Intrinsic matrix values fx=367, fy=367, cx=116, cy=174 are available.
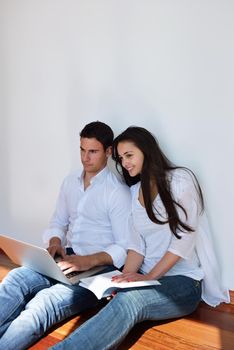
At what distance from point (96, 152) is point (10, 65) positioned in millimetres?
1022

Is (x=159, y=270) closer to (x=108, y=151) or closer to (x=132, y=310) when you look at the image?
(x=132, y=310)

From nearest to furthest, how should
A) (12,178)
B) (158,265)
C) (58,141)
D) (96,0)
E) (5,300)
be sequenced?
(5,300)
(158,265)
(96,0)
(58,141)
(12,178)

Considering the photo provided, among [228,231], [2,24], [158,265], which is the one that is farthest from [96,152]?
[2,24]

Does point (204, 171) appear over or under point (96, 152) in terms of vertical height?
under

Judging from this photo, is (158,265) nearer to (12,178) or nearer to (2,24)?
(12,178)

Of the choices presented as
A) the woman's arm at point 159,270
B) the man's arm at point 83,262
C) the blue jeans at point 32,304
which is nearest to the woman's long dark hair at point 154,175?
the woman's arm at point 159,270

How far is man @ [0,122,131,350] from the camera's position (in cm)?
149

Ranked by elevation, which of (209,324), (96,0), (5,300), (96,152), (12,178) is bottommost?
(209,324)

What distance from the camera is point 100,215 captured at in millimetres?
1895

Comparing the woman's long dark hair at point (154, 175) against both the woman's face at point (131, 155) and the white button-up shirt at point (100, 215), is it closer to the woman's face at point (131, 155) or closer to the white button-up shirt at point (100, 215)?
the woman's face at point (131, 155)

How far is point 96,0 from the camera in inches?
79.7

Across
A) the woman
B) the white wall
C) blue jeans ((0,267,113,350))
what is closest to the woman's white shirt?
the woman

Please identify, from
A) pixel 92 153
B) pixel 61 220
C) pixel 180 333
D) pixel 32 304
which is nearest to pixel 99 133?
pixel 92 153

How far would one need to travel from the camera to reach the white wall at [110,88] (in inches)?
69.3
